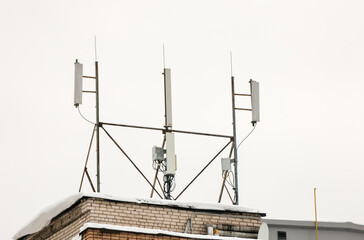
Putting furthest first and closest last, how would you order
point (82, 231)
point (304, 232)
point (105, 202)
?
point (304, 232) → point (105, 202) → point (82, 231)

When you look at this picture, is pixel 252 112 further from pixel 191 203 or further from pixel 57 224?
pixel 57 224

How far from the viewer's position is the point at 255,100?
39.2 m

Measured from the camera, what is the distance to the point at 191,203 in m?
34.7

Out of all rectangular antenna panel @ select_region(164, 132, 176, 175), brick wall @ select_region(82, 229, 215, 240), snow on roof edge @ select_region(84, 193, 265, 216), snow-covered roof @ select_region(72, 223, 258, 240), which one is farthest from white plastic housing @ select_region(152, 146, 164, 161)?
brick wall @ select_region(82, 229, 215, 240)

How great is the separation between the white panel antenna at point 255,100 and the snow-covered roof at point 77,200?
4.37 m

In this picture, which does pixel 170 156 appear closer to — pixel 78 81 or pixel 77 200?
pixel 78 81

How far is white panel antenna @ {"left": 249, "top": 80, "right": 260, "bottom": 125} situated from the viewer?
38938mm

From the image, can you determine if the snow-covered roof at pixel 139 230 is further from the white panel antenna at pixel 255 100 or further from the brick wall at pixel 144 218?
the white panel antenna at pixel 255 100

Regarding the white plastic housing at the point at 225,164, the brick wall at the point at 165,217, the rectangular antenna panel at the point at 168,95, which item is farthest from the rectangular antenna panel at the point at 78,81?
the white plastic housing at the point at 225,164

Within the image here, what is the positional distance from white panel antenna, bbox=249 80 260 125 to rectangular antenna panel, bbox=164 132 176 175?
3.51 meters

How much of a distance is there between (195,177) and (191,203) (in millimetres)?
2044

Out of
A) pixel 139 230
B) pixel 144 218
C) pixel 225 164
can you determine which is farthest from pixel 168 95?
pixel 139 230

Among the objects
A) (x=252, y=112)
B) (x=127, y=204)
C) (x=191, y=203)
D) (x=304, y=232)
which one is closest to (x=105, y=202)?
(x=127, y=204)

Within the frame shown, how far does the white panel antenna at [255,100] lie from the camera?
38938 millimetres
